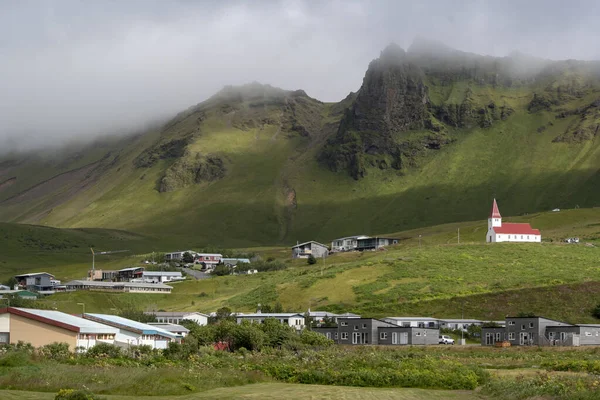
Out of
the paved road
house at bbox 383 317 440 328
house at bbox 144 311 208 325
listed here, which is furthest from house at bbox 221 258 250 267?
house at bbox 383 317 440 328

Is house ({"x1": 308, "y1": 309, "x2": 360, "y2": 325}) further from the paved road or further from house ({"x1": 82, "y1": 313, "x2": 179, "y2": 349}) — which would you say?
the paved road

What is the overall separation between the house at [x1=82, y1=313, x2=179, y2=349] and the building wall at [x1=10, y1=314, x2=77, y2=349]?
719 centimetres

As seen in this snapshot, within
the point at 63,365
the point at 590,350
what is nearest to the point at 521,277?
the point at 590,350

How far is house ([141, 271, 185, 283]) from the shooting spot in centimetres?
16962

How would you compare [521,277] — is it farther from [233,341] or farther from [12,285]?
[12,285]

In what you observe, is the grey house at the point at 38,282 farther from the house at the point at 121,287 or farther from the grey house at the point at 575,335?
the grey house at the point at 575,335

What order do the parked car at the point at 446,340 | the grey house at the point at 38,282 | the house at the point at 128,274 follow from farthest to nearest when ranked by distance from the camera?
the house at the point at 128,274 < the grey house at the point at 38,282 < the parked car at the point at 446,340

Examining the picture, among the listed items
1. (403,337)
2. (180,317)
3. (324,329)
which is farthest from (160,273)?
(403,337)

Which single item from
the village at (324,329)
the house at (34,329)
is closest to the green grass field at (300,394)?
the house at (34,329)

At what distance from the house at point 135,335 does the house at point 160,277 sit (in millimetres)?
93186

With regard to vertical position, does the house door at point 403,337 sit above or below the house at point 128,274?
below

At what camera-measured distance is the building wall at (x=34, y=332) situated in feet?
200

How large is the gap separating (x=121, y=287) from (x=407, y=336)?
76.7 m

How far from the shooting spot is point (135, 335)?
71.4m
